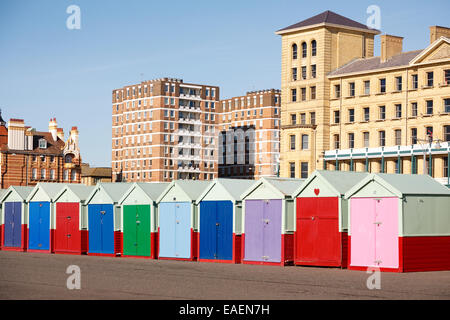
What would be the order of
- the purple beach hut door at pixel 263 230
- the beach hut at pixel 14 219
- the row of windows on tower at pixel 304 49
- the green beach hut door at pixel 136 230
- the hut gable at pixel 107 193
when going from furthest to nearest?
the row of windows on tower at pixel 304 49 → the beach hut at pixel 14 219 → the hut gable at pixel 107 193 → the green beach hut door at pixel 136 230 → the purple beach hut door at pixel 263 230

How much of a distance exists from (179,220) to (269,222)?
582 cm

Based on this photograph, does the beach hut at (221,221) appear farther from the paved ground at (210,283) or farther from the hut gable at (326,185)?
the hut gable at (326,185)

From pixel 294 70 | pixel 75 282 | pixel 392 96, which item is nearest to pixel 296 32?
pixel 294 70

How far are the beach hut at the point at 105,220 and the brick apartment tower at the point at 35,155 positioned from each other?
Result: 88005 millimetres

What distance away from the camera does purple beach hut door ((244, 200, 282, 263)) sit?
117ft

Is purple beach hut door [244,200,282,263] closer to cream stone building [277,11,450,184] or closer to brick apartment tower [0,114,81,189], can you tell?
cream stone building [277,11,450,184]

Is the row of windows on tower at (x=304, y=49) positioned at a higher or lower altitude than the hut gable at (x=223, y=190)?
higher

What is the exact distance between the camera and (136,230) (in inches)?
1650

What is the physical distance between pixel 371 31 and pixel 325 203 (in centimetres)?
6366

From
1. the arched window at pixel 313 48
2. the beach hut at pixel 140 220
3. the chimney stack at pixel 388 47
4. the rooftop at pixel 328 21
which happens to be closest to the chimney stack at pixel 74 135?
the rooftop at pixel 328 21

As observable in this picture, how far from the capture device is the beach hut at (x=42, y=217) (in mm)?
46750

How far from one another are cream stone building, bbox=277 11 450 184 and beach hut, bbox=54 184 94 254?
1487 inches

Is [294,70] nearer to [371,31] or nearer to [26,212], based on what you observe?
[371,31]
